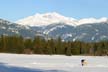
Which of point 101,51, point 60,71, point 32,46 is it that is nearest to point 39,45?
point 32,46

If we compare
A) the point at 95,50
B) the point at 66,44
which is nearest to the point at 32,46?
the point at 66,44

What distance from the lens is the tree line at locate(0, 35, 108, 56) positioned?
148m

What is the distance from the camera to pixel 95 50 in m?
163

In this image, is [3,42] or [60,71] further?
[3,42]

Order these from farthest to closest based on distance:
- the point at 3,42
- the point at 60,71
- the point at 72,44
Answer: the point at 72,44 → the point at 3,42 → the point at 60,71

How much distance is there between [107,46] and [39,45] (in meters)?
31.8

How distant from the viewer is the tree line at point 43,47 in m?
148

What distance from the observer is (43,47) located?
151m

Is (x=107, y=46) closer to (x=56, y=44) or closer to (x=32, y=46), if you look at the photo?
(x=56, y=44)

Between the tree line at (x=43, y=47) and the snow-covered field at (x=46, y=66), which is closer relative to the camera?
the snow-covered field at (x=46, y=66)

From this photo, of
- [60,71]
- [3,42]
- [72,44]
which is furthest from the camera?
[72,44]

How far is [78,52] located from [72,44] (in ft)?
14.6

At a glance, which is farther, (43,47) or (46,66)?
(43,47)

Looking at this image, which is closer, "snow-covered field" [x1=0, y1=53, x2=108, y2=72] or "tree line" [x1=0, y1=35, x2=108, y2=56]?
"snow-covered field" [x1=0, y1=53, x2=108, y2=72]
